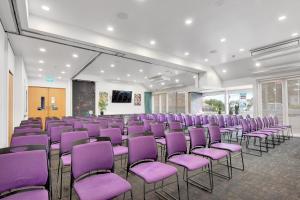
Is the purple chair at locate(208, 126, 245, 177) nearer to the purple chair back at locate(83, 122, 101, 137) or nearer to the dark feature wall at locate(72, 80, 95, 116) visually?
the purple chair back at locate(83, 122, 101, 137)

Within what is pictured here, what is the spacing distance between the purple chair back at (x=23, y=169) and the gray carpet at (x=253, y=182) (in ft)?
3.33

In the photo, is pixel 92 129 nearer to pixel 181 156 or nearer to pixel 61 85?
pixel 181 156

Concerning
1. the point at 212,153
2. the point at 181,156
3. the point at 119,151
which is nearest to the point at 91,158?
the point at 119,151

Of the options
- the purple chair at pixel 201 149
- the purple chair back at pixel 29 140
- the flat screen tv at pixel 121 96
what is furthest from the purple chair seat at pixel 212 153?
the flat screen tv at pixel 121 96

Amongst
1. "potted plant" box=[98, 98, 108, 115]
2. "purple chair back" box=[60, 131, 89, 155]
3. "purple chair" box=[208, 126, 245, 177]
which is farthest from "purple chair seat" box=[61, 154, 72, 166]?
"potted plant" box=[98, 98, 108, 115]

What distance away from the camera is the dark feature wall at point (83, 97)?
35.9ft

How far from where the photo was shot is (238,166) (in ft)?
12.1

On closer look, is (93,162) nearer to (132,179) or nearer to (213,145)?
(132,179)

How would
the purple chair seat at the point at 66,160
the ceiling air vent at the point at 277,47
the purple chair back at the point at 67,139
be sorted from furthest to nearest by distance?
the ceiling air vent at the point at 277,47 → the purple chair back at the point at 67,139 → the purple chair seat at the point at 66,160

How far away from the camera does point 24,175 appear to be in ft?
5.35

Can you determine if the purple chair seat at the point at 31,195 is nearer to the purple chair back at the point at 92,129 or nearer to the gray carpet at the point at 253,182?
the gray carpet at the point at 253,182

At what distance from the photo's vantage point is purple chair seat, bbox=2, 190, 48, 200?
1.52 metres

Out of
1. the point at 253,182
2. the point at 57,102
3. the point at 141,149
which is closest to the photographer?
the point at 141,149

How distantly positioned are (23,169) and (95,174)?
0.76 m
